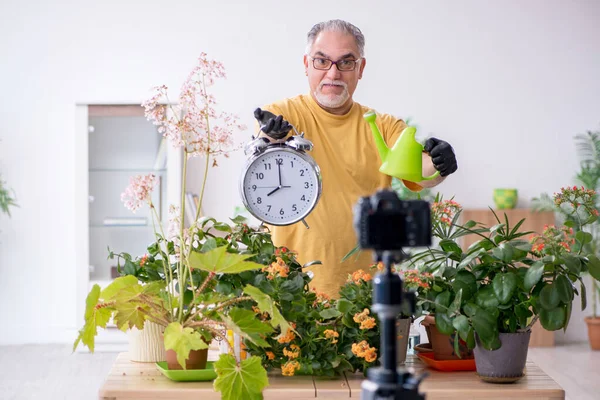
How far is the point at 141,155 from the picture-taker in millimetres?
5496

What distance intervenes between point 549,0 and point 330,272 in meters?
4.17

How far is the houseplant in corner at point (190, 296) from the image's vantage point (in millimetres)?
1635

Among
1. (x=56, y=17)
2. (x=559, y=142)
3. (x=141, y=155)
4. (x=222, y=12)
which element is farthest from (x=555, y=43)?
(x=56, y=17)

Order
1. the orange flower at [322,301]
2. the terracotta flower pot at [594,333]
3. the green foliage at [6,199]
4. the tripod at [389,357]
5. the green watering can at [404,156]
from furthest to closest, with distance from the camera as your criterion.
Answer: the terracotta flower pot at [594,333]
the green foliage at [6,199]
the green watering can at [404,156]
the orange flower at [322,301]
the tripod at [389,357]

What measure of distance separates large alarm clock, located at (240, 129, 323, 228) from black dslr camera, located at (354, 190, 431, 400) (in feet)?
3.22

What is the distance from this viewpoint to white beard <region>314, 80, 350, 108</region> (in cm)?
252

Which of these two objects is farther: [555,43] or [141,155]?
[555,43]

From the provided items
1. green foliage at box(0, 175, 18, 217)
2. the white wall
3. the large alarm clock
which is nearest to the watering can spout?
the large alarm clock

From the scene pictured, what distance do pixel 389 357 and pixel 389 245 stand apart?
0.46 feet

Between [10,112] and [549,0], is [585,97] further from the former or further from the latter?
[10,112]

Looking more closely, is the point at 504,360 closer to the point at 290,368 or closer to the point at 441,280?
the point at 441,280

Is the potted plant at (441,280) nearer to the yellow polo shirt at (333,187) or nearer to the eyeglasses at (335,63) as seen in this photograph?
the yellow polo shirt at (333,187)

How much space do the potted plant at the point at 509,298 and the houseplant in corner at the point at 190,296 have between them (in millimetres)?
419

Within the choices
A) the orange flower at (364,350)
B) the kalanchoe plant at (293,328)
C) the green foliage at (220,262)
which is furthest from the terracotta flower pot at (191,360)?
the orange flower at (364,350)
